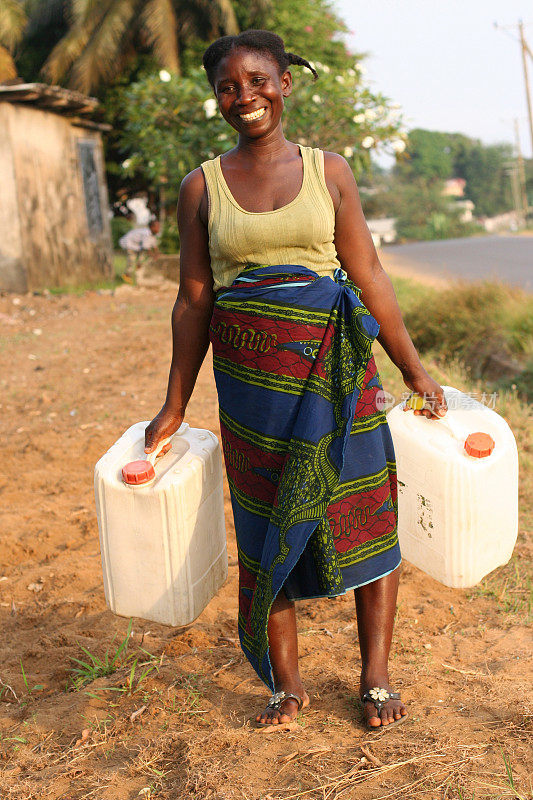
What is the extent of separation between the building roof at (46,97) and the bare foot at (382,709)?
9.51 metres

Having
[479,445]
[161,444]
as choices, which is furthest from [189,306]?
[479,445]

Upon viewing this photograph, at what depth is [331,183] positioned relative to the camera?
6.38ft

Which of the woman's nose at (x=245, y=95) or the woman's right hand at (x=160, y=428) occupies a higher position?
the woman's nose at (x=245, y=95)

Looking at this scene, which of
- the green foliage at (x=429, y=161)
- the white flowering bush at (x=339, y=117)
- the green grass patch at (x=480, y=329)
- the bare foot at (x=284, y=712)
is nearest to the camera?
the bare foot at (x=284, y=712)

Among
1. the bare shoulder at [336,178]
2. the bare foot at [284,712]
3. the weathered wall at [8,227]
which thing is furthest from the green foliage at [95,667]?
the weathered wall at [8,227]

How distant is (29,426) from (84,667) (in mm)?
2696

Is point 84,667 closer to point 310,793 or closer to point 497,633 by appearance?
point 310,793

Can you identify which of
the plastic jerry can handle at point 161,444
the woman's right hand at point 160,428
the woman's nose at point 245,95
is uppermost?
the woman's nose at point 245,95

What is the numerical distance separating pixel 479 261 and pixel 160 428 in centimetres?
1280

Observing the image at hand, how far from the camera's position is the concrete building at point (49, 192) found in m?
10.3

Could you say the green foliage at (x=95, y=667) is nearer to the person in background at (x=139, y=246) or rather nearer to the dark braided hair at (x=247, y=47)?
the dark braided hair at (x=247, y=47)

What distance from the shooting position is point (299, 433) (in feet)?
6.09

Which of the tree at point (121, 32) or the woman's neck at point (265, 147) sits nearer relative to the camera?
the woman's neck at point (265, 147)

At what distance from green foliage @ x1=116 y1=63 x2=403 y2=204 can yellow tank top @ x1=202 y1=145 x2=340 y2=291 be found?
7528mm
